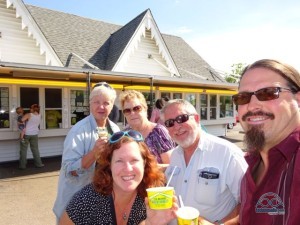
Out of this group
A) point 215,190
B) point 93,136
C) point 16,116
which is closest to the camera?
point 215,190

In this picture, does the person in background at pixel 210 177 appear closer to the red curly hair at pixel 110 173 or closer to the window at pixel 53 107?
the red curly hair at pixel 110 173

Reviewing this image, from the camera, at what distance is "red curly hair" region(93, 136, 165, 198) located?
2.19m

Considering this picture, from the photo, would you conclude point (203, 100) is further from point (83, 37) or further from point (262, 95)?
point (262, 95)

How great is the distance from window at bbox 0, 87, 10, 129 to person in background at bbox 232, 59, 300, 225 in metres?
10.3

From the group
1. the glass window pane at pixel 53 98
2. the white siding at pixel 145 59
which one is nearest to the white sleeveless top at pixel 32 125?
the glass window pane at pixel 53 98

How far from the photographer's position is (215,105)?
18.3m

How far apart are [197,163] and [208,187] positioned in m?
0.23

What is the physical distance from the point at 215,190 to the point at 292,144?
0.96 metres

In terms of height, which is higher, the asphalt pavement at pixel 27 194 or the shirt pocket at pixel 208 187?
the shirt pocket at pixel 208 187

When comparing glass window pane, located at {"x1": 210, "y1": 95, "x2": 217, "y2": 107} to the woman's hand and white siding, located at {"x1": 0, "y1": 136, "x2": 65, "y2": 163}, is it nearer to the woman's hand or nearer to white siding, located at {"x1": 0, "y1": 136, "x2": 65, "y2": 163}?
white siding, located at {"x1": 0, "y1": 136, "x2": 65, "y2": 163}

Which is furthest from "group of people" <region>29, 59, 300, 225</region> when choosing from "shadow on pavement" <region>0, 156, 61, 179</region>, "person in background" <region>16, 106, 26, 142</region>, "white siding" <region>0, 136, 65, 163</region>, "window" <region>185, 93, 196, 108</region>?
"window" <region>185, 93, 196, 108</region>

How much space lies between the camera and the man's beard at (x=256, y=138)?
1.57 metres

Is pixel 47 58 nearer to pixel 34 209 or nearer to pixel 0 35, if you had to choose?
pixel 0 35

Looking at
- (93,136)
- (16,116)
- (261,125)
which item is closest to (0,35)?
(16,116)
